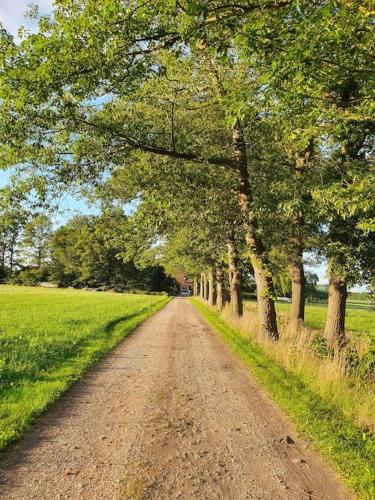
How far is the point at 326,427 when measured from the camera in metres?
6.39

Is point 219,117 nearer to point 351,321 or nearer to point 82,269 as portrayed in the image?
point 351,321

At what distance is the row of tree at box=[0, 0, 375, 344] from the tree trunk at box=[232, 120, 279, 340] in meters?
0.06

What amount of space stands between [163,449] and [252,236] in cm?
961

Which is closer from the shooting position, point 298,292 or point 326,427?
point 326,427

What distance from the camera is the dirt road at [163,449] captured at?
4.41m

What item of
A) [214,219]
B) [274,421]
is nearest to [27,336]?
[214,219]

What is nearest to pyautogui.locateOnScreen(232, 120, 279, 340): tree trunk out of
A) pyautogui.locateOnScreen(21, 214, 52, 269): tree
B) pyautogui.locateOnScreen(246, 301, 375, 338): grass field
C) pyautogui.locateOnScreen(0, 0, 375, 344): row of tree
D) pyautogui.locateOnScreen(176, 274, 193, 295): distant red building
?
pyautogui.locateOnScreen(0, 0, 375, 344): row of tree

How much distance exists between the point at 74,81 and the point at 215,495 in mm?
7878

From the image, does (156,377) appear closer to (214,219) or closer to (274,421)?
(274,421)

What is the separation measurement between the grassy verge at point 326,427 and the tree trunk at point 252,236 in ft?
12.0

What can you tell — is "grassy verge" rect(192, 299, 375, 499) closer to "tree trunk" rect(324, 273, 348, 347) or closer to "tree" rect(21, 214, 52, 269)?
"tree trunk" rect(324, 273, 348, 347)

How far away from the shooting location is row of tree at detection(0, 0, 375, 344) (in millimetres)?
6605

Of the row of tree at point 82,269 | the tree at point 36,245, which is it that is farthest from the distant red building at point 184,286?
the tree at point 36,245

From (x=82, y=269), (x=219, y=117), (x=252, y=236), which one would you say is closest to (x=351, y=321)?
(x=252, y=236)
